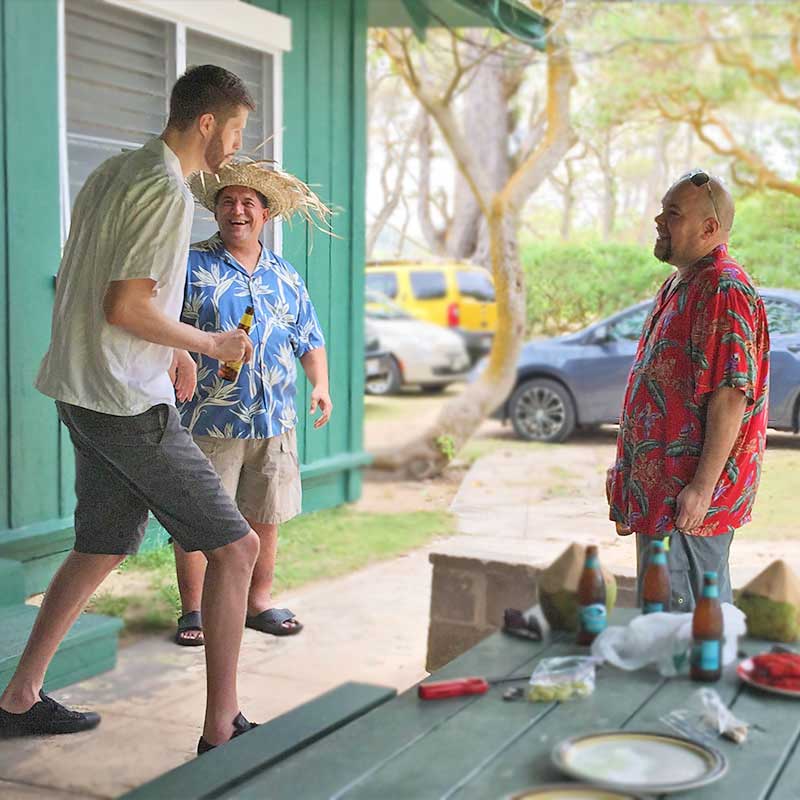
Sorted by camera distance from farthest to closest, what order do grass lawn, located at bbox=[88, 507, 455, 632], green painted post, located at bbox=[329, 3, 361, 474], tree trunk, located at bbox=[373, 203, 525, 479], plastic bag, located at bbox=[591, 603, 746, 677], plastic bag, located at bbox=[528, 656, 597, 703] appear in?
1. tree trunk, located at bbox=[373, 203, 525, 479]
2. green painted post, located at bbox=[329, 3, 361, 474]
3. grass lawn, located at bbox=[88, 507, 455, 632]
4. plastic bag, located at bbox=[591, 603, 746, 677]
5. plastic bag, located at bbox=[528, 656, 597, 703]

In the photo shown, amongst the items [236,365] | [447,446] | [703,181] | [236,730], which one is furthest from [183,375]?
[447,446]

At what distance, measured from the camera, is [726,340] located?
2086 millimetres

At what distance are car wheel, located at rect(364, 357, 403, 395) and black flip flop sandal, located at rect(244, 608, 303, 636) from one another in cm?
555

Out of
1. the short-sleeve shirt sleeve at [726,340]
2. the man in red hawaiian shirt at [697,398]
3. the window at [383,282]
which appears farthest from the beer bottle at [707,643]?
the window at [383,282]

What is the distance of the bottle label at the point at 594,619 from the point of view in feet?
→ 6.10

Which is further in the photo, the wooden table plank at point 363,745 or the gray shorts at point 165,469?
the gray shorts at point 165,469

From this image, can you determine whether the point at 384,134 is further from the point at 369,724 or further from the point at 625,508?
the point at 369,724

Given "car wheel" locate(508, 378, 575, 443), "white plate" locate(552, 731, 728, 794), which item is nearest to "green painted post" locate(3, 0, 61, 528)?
"car wheel" locate(508, 378, 575, 443)

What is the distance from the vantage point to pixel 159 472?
2164 mm

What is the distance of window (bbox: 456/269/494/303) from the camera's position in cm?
1074

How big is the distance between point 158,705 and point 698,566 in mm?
1247

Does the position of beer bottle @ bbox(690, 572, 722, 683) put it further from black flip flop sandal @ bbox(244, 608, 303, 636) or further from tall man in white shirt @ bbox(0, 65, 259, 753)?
black flip flop sandal @ bbox(244, 608, 303, 636)

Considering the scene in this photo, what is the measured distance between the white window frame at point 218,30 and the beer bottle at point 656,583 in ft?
3.78

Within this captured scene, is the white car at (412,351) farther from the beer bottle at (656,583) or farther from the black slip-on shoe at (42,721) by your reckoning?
the beer bottle at (656,583)
